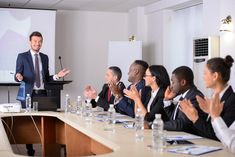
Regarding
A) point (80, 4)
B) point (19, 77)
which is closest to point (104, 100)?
point (19, 77)

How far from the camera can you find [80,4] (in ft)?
26.4

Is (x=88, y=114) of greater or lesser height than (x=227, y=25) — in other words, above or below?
below

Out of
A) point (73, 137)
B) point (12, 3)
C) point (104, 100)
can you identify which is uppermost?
point (12, 3)

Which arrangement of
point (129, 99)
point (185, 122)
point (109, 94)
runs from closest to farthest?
point (185, 122)
point (129, 99)
point (109, 94)

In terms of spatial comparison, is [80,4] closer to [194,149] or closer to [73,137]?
[73,137]

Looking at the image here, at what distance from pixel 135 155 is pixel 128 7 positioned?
258 inches

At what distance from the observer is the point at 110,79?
5.01 m

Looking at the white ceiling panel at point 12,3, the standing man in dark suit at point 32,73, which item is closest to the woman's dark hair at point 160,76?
the standing man in dark suit at point 32,73

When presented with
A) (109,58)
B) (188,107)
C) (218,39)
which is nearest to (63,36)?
(109,58)

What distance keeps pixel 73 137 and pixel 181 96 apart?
1.22m

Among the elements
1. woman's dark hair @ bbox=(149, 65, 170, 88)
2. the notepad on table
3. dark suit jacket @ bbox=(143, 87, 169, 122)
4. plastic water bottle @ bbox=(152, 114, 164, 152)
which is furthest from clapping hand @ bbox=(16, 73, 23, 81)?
the notepad on table

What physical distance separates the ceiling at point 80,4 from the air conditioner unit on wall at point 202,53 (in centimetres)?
183

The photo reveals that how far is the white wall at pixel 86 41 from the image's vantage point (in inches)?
341

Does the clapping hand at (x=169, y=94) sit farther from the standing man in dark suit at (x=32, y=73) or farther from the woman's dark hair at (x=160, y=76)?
the standing man in dark suit at (x=32, y=73)
